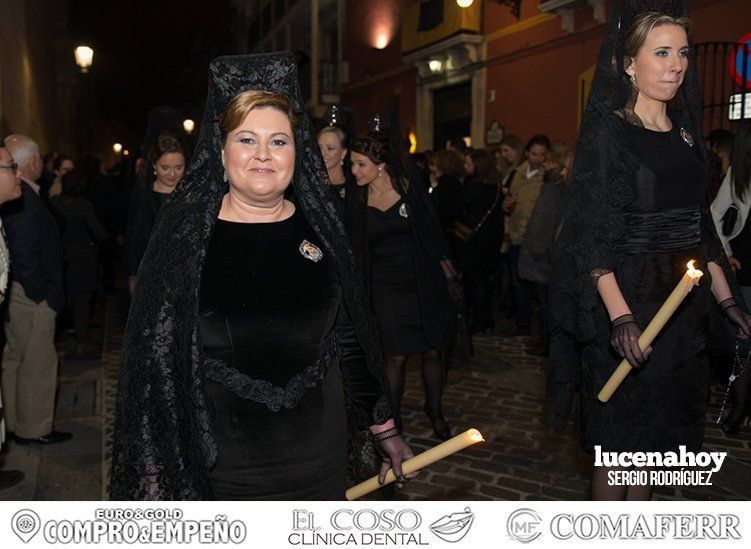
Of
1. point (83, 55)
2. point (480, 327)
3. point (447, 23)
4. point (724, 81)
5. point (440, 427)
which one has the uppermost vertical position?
point (447, 23)

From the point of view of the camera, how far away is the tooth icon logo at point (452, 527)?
223 cm

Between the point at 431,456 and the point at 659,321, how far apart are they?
101 cm

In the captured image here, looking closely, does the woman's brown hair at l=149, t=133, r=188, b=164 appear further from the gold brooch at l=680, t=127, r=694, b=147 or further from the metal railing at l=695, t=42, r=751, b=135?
the metal railing at l=695, t=42, r=751, b=135

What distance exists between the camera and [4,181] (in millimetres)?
4055

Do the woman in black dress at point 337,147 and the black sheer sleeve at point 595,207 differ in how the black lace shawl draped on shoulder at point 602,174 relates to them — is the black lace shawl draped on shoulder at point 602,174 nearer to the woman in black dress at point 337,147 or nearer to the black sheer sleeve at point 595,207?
the black sheer sleeve at point 595,207

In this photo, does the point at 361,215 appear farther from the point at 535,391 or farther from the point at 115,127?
the point at 115,127

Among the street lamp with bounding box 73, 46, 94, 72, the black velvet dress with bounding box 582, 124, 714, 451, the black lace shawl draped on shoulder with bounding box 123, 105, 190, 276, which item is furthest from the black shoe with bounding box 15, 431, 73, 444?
the street lamp with bounding box 73, 46, 94, 72

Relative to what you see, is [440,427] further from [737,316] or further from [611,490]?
[737,316]

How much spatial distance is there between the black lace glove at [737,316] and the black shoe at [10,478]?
4.26 metres

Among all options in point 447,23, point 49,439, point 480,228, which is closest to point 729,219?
point 480,228

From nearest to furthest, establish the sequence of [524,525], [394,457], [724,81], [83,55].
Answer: [524,525]
[394,457]
[724,81]
[83,55]

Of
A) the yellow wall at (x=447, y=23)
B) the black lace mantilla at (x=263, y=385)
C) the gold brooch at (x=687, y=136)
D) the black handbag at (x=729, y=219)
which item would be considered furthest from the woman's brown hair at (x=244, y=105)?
the yellow wall at (x=447, y=23)

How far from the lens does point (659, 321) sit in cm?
264
